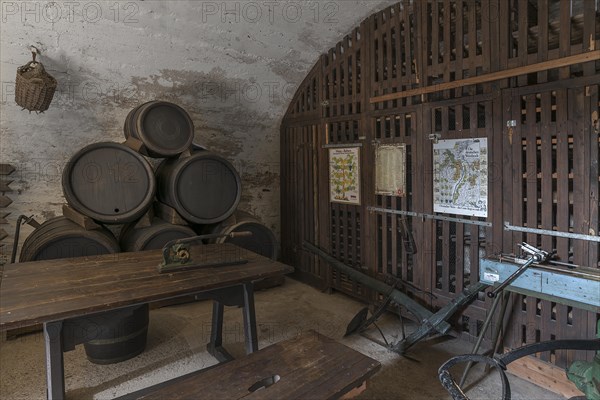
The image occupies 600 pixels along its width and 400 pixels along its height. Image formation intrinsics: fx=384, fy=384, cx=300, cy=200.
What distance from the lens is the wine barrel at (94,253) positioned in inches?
111

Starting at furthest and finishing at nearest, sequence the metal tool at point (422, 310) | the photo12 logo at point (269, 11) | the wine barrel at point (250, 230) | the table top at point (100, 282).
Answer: the wine barrel at point (250, 230) → the photo12 logo at point (269, 11) → the metal tool at point (422, 310) → the table top at point (100, 282)

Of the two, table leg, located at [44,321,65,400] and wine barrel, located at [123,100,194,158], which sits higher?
wine barrel, located at [123,100,194,158]

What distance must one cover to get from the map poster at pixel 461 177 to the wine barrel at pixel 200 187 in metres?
1.96

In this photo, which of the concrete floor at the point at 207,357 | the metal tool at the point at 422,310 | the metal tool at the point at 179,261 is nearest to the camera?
the metal tool at the point at 179,261

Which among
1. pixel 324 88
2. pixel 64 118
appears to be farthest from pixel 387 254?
pixel 64 118

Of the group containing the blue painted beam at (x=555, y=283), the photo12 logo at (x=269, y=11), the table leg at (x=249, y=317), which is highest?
the photo12 logo at (x=269, y=11)

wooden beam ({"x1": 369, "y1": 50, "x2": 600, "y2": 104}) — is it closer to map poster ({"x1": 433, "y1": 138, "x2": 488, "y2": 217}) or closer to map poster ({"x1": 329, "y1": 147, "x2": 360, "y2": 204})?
map poster ({"x1": 433, "y1": 138, "x2": 488, "y2": 217})

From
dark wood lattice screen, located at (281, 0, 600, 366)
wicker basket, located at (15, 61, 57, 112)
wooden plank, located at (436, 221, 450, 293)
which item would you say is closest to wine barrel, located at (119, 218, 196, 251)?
wicker basket, located at (15, 61, 57, 112)

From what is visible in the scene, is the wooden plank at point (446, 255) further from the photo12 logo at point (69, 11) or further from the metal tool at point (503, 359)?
the photo12 logo at point (69, 11)

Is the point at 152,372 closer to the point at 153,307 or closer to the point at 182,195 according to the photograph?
the point at 153,307

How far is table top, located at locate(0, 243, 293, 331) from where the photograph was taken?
1774mm

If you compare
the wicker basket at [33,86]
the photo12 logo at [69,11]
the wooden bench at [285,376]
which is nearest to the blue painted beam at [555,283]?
the wooden bench at [285,376]

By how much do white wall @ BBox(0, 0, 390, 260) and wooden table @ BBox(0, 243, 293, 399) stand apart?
1.67 m

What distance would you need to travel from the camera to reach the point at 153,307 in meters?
3.88
